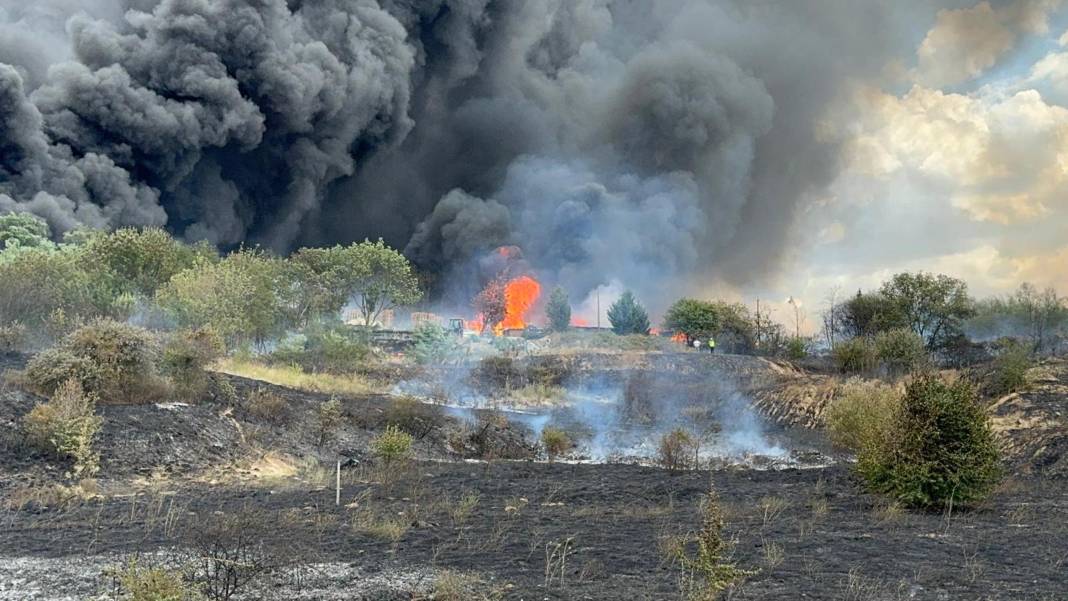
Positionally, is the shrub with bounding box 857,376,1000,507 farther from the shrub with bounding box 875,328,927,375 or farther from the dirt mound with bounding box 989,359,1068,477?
the shrub with bounding box 875,328,927,375

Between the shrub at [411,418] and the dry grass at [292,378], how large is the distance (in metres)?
4.35

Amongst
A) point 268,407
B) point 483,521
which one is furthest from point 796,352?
point 483,521

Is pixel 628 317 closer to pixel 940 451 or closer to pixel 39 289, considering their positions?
pixel 39 289

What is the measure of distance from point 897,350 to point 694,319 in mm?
35015

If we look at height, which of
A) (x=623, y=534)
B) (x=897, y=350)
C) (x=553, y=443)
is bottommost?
(x=623, y=534)

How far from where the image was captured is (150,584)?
607 cm

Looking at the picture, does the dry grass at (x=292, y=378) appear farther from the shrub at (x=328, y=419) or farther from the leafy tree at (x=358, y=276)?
the leafy tree at (x=358, y=276)

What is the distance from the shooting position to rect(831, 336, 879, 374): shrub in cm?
4284

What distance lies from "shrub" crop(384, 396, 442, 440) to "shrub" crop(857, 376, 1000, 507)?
17670 mm

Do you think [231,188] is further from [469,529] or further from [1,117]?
Result: [469,529]

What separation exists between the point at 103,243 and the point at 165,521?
35.9 metres

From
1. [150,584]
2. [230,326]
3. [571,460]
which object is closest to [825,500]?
[150,584]

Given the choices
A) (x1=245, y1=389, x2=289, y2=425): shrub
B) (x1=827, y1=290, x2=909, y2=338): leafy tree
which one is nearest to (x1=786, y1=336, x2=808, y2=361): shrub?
(x1=827, y1=290, x2=909, y2=338): leafy tree

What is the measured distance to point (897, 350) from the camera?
141ft
